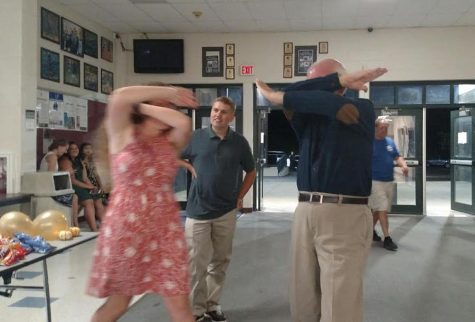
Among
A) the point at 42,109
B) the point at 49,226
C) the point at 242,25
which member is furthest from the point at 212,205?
the point at 242,25

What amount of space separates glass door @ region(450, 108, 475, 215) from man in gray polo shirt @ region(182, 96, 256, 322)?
689 cm

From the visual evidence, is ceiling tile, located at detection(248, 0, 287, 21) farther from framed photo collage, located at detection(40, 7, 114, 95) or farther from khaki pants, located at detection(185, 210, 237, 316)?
khaki pants, located at detection(185, 210, 237, 316)

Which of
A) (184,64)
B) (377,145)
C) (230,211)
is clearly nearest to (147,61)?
(184,64)

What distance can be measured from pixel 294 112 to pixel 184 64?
765cm

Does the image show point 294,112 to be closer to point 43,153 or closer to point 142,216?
point 142,216

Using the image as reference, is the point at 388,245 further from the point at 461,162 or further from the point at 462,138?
the point at 462,138

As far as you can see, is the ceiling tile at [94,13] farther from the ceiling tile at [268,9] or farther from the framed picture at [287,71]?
the framed picture at [287,71]

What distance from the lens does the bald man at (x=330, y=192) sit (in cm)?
202

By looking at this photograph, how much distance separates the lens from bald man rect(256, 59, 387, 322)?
2.02 m

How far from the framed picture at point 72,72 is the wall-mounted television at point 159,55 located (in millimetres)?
1533

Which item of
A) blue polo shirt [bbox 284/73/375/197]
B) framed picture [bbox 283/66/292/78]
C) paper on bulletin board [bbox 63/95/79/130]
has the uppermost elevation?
framed picture [bbox 283/66/292/78]

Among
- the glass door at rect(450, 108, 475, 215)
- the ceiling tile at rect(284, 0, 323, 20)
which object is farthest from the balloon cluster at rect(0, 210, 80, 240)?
the glass door at rect(450, 108, 475, 215)

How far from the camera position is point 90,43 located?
8.58 meters

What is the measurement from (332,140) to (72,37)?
6845mm
